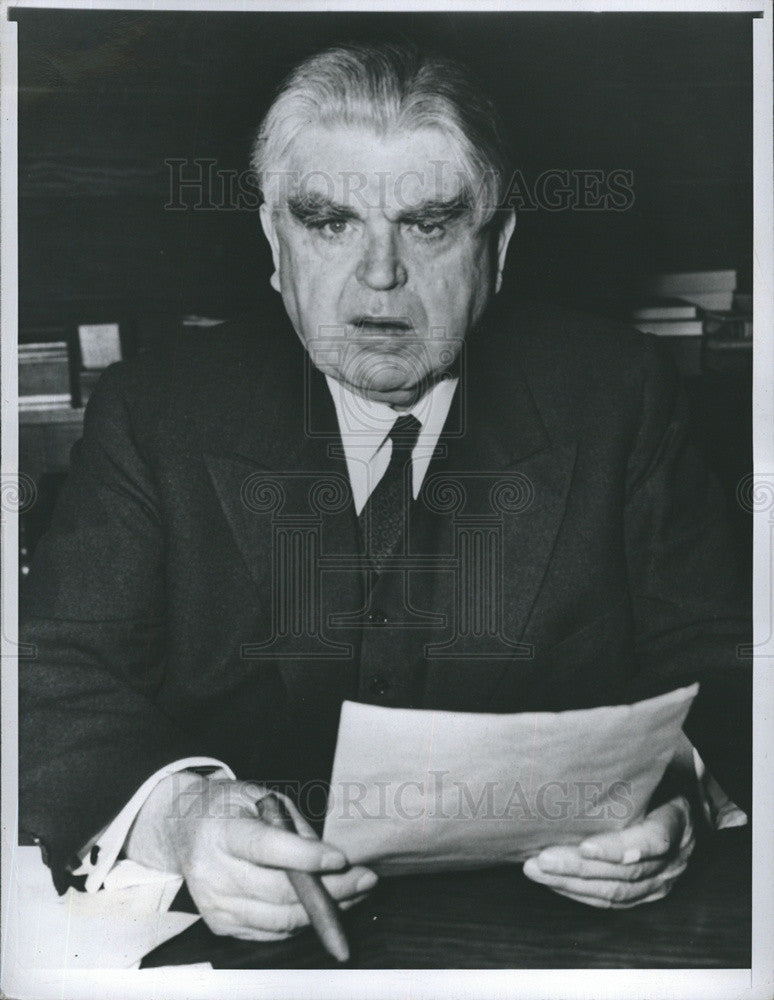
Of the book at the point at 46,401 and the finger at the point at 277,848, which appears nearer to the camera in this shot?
the finger at the point at 277,848

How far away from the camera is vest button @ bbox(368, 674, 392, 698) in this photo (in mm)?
1717

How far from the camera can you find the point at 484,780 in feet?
5.71

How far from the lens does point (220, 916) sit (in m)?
1.69

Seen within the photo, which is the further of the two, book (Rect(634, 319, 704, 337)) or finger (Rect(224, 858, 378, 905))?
book (Rect(634, 319, 704, 337))

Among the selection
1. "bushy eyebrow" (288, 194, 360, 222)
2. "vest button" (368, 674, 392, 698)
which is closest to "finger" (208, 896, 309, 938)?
"vest button" (368, 674, 392, 698)

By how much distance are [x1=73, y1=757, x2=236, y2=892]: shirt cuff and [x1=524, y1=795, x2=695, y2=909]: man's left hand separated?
1.74ft

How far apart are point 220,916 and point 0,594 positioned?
626mm

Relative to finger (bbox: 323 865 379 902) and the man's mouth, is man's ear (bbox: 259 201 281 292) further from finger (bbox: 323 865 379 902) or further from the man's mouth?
finger (bbox: 323 865 379 902)

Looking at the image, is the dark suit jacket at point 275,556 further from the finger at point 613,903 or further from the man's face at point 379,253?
the finger at point 613,903

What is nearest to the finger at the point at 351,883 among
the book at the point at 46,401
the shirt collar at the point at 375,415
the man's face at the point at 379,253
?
the shirt collar at the point at 375,415

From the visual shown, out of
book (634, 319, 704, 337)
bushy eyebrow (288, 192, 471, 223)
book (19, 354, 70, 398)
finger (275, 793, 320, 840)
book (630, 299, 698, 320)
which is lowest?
finger (275, 793, 320, 840)

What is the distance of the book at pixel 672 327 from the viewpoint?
1769 millimetres

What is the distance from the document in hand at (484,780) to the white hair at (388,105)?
817 millimetres

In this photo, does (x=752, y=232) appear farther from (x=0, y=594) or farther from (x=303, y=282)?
(x=0, y=594)
